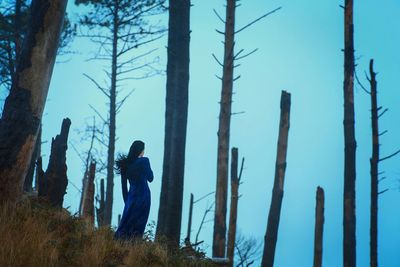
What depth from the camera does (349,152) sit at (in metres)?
14.1

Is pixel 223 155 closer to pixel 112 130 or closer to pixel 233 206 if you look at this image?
pixel 233 206

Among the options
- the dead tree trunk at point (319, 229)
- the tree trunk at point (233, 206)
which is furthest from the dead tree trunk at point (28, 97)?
the dead tree trunk at point (319, 229)

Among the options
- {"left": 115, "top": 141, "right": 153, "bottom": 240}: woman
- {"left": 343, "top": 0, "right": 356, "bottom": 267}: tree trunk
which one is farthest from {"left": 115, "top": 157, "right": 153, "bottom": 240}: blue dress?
{"left": 343, "top": 0, "right": 356, "bottom": 267}: tree trunk

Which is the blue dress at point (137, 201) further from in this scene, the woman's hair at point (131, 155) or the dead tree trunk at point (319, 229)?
the dead tree trunk at point (319, 229)

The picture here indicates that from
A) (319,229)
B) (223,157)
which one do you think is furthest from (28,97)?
(319,229)

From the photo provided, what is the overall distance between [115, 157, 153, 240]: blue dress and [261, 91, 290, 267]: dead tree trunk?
256 inches

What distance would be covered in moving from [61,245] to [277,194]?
9220mm

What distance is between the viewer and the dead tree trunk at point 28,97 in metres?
6.45

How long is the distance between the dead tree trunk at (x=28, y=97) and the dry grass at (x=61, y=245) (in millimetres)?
485

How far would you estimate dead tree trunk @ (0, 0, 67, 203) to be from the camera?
645 cm

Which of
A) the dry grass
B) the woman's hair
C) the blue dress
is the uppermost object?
the woman's hair

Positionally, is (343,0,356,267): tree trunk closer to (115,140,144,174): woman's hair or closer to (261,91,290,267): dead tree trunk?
(261,91,290,267): dead tree trunk

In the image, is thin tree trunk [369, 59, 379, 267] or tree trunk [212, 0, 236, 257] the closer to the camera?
tree trunk [212, 0, 236, 257]

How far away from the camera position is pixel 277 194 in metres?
14.1
